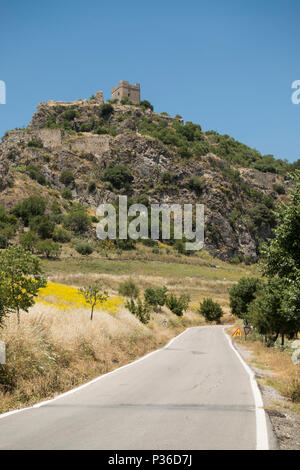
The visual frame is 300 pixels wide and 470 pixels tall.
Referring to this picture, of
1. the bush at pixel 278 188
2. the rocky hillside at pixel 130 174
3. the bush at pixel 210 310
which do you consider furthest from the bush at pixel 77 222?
the bush at pixel 278 188

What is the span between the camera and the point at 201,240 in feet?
345

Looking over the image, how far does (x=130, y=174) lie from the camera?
114188 mm

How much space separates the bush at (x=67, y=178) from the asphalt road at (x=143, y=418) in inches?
4077

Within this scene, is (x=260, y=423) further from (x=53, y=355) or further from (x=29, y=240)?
(x=29, y=240)

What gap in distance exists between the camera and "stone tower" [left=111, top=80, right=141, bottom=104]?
6427 inches

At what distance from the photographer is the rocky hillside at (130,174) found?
4227 inches

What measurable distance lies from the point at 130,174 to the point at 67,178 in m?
17.9

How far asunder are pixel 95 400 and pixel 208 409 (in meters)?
2.41

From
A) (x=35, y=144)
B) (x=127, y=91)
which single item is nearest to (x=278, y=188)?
(x=127, y=91)

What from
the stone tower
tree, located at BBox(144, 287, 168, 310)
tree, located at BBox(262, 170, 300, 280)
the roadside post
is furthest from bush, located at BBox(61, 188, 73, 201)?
the roadside post

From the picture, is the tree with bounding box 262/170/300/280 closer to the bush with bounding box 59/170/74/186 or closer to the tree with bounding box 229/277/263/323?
the tree with bounding box 229/277/263/323

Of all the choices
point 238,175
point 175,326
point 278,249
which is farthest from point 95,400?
point 238,175

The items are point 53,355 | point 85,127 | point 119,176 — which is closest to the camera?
point 53,355
